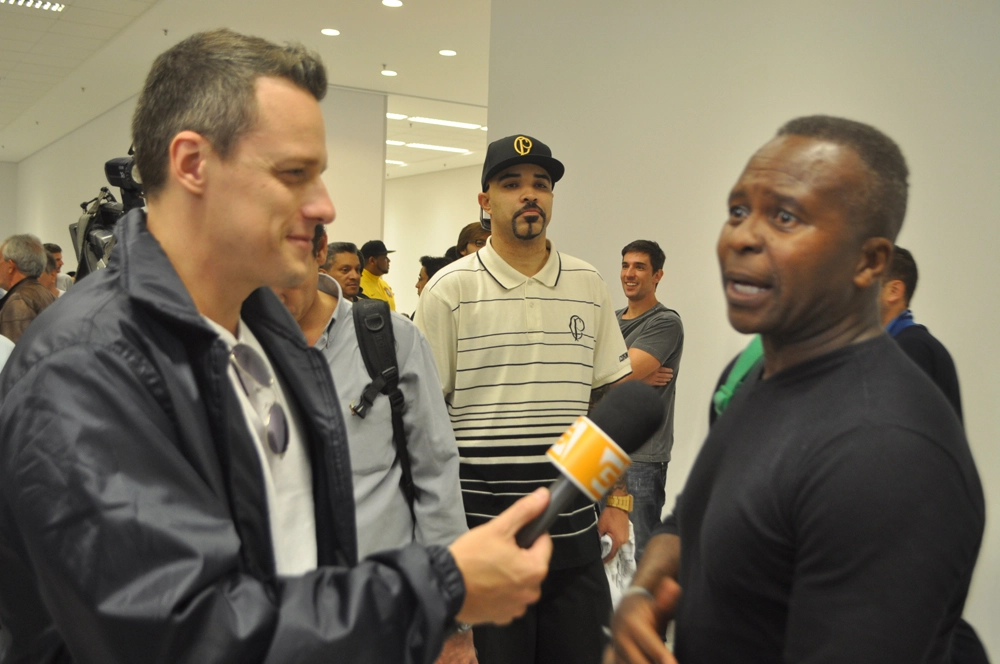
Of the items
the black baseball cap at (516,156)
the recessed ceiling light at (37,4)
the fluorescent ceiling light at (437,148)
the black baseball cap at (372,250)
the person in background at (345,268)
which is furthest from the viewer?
the fluorescent ceiling light at (437,148)

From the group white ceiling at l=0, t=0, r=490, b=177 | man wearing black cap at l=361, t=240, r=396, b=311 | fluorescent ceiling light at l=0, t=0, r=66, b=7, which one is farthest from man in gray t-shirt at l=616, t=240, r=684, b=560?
fluorescent ceiling light at l=0, t=0, r=66, b=7

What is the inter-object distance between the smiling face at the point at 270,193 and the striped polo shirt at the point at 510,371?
1.44 meters

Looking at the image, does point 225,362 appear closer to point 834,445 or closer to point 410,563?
point 410,563

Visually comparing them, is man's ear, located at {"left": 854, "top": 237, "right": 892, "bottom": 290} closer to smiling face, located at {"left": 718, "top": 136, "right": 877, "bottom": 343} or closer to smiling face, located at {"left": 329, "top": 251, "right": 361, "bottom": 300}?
smiling face, located at {"left": 718, "top": 136, "right": 877, "bottom": 343}

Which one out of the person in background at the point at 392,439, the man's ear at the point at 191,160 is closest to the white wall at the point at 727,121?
the person in background at the point at 392,439

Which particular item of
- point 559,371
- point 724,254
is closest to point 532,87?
point 559,371

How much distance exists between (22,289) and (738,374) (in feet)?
14.9

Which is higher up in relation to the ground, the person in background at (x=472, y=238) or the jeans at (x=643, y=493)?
the person in background at (x=472, y=238)

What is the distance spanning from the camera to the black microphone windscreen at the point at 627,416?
1258 millimetres

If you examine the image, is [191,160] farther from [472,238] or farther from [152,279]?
[472,238]

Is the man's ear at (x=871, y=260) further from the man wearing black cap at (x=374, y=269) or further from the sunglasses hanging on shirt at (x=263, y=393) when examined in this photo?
the man wearing black cap at (x=374, y=269)

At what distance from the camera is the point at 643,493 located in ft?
14.5

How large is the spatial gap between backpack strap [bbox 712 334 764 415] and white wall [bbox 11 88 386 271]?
9.36 meters

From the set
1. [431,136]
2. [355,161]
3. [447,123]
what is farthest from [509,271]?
[431,136]
